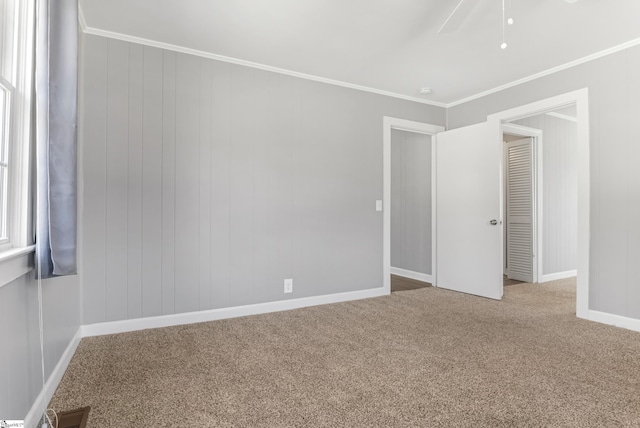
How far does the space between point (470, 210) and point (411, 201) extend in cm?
110

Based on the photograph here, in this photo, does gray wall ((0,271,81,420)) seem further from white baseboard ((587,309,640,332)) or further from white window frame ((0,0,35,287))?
white baseboard ((587,309,640,332))

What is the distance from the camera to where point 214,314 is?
10.2 feet

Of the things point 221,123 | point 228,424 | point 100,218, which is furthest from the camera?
point 221,123

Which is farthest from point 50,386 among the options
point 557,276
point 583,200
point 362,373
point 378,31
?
point 557,276

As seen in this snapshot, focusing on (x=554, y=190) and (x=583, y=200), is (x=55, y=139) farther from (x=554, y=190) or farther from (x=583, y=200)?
(x=554, y=190)

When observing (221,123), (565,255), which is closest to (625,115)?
(565,255)

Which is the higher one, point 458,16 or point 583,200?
point 458,16

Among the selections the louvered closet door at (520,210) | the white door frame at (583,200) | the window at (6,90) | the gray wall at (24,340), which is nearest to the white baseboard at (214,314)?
the gray wall at (24,340)

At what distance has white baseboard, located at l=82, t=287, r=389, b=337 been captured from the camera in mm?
2736

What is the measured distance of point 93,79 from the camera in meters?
2.72

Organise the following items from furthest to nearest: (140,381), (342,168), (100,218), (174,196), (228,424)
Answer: (342,168)
(174,196)
(100,218)
(140,381)
(228,424)

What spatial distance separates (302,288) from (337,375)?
1.56m

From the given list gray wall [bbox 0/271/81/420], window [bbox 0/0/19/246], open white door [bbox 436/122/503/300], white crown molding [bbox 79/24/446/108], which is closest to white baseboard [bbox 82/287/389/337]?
gray wall [bbox 0/271/81/420]

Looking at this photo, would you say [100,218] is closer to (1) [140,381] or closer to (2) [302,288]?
(1) [140,381]
